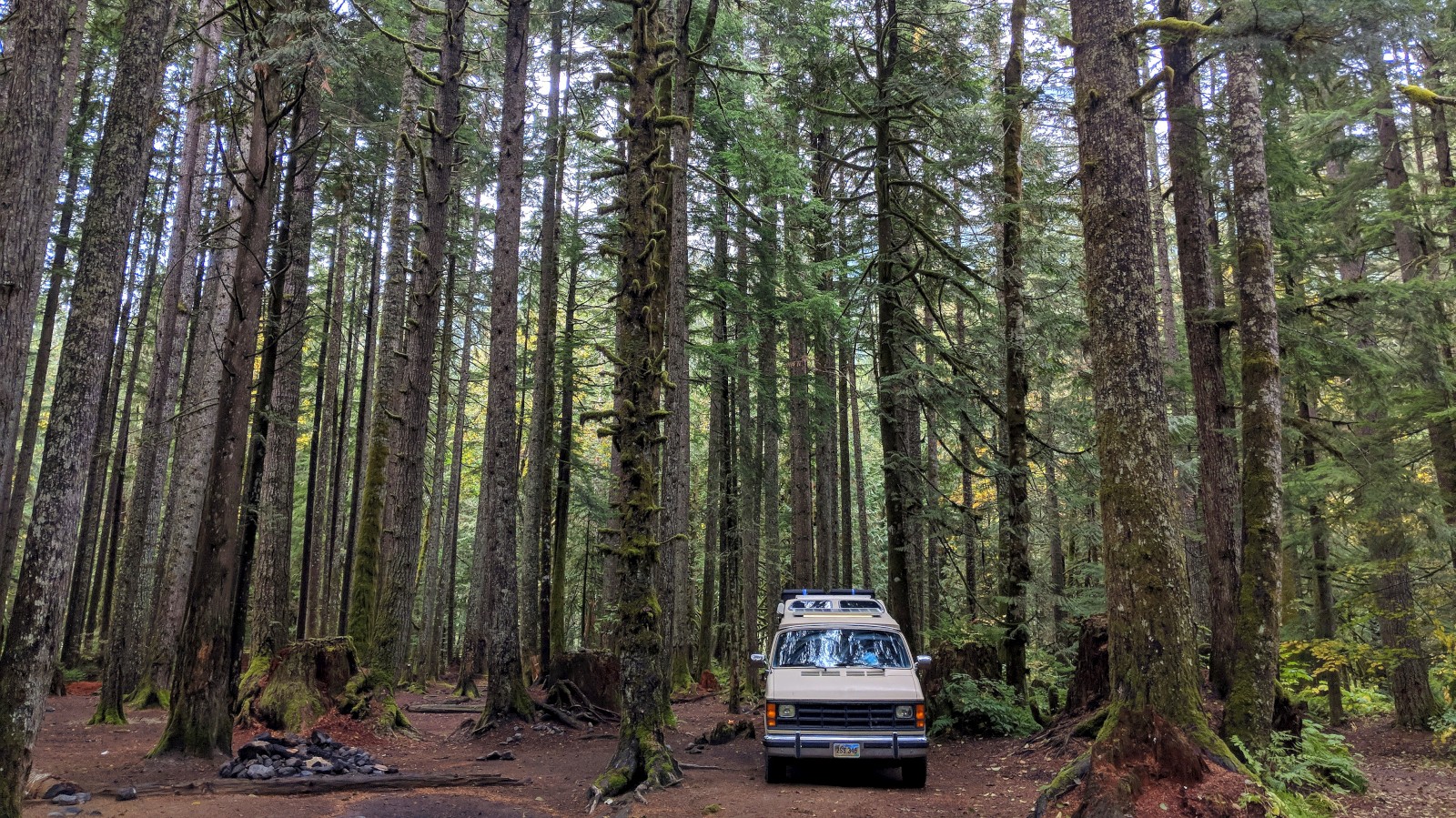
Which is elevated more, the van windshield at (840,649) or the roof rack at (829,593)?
the roof rack at (829,593)

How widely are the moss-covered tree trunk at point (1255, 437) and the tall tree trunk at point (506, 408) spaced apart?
10882 millimetres

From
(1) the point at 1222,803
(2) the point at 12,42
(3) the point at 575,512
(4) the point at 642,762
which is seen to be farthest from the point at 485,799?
(3) the point at 575,512

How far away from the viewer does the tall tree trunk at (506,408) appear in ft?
44.8

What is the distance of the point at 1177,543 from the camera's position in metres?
6.93

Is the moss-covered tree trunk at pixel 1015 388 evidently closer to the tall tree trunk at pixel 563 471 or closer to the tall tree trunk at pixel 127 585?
the tall tree trunk at pixel 563 471

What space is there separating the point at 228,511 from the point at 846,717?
27.1 ft

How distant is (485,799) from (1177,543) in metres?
7.52

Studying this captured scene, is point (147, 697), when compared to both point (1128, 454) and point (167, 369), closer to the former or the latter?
point (167, 369)

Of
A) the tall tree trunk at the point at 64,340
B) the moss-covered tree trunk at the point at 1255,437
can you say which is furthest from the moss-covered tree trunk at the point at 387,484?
the moss-covered tree trunk at the point at 1255,437

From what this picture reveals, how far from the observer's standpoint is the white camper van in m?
9.33

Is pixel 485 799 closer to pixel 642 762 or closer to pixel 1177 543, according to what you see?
pixel 642 762

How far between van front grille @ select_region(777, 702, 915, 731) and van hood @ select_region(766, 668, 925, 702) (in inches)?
3.4

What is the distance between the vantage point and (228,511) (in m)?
9.73

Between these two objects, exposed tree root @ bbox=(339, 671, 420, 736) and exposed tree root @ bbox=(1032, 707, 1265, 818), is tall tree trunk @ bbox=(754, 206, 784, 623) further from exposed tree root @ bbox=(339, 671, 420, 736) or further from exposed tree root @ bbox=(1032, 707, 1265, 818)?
exposed tree root @ bbox=(1032, 707, 1265, 818)
